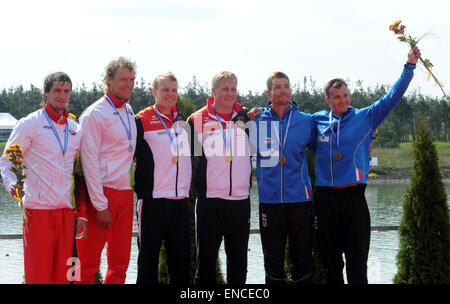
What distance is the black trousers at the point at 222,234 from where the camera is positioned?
13.8ft

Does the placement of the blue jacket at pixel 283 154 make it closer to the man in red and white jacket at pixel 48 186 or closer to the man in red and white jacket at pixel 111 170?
the man in red and white jacket at pixel 111 170

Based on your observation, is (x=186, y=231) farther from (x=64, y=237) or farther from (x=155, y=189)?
(x=64, y=237)

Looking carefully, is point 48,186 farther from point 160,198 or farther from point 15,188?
point 160,198

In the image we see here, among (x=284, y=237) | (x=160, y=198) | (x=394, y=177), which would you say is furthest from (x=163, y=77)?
(x=394, y=177)

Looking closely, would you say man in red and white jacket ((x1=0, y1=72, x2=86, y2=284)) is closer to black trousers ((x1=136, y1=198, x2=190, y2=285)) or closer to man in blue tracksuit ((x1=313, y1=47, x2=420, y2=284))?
black trousers ((x1=136, y1=198, x2=190, y2=285))

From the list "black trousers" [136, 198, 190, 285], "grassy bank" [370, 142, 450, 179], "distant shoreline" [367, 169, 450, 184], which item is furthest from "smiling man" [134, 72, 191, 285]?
"distant shoreline" [367, 169, 450, 184]

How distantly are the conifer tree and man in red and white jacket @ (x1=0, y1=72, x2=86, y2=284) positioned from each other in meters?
3.01

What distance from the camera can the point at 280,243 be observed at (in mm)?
4320

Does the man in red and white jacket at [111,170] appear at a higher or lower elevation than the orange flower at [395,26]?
lower

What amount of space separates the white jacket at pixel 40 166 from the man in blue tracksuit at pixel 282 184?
5.36ft

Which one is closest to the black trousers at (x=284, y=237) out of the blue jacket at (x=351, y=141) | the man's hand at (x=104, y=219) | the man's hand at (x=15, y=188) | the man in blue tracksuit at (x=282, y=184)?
the man in blue tracksuit at (x=282, y=184)

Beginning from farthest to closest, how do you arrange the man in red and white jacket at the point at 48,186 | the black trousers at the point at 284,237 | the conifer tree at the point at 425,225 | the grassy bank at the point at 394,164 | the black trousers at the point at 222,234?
the grassy bank at the point at 394,164 → the conifer tree at the point at 425,225 → the black trousers at the point at 284,237 → the black trousers at the point at 222,234 → the man in red and white jacket at the point at 48,186
